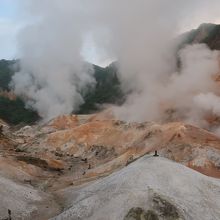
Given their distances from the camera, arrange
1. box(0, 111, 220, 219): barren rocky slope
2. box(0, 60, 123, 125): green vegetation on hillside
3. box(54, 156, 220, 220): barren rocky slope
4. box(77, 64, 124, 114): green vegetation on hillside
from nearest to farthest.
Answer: box(54, 156, 220, 220): barren rocky slope < box(0, 111, 220, 219): barren rocky slope < box(77, 64, 124, 114): green vegetation on hillside < box(0, 60, 123, 125): green vegetation on hillside

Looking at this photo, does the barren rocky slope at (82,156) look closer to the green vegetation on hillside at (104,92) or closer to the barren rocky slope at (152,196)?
the barren rocky slope at (152,196)

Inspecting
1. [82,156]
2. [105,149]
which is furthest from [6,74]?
[105,149]

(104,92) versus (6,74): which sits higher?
(6,74)

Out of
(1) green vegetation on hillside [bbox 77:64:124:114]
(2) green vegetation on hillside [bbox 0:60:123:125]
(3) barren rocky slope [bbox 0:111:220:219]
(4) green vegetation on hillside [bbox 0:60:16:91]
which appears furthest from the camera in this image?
(4) green vegetation on hillside [bbox 0:60:16:91]

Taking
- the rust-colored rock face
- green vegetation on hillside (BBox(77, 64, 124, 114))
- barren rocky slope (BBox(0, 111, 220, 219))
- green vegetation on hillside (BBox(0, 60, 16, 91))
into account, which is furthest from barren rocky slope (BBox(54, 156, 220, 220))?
green vegetation on hillside (BBox(0, 60, 16, 91))

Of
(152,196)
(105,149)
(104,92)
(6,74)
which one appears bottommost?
(152,196)

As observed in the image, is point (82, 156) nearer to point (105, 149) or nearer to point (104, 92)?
point (105, 149)

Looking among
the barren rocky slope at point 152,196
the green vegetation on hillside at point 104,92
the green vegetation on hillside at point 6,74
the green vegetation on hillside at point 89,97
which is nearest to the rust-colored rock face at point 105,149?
the barren rocky slope at point 152,196

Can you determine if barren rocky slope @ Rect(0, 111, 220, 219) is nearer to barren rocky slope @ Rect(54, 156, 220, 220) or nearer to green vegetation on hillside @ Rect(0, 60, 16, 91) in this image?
barren rocky slope @ Rect(54, 156, 220, 220)
